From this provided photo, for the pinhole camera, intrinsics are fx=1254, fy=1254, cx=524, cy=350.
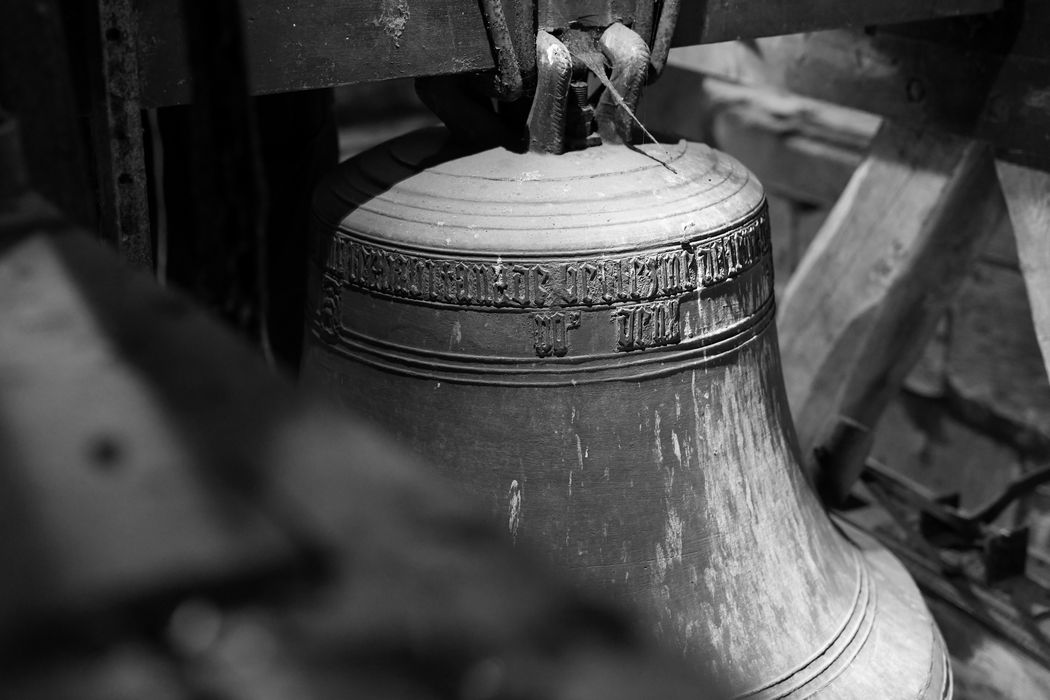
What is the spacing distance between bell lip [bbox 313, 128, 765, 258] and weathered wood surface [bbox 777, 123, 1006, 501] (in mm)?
640

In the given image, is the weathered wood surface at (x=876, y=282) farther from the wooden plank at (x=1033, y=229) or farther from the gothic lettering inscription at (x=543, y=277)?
the gothic lettering inscription at (x=543, y=277)

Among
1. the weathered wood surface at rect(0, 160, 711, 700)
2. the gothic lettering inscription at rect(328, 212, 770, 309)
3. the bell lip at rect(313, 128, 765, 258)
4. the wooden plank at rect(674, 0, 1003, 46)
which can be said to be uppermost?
the weathered wood surface at rect(0, 160, 711, 700)

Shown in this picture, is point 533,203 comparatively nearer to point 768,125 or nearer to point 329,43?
point 329,43

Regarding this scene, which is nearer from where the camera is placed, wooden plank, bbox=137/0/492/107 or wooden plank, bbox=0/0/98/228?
wooden plank, bbox=0/0/98/228

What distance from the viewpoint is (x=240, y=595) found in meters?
0.40

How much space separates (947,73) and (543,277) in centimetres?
87

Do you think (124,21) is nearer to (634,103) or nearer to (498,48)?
(498,48)

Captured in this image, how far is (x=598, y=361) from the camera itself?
3.98 feet

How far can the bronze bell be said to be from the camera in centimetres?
119

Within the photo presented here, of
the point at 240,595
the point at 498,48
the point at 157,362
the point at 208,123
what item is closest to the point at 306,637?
the point at 240,595

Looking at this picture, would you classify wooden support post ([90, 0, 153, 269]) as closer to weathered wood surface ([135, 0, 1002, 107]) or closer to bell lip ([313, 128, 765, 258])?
weathered wood surface ([135, 0, 1002, 107])

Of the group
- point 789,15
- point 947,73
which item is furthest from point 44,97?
point 947,73

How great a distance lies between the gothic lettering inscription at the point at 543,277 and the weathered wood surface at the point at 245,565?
0.68 m

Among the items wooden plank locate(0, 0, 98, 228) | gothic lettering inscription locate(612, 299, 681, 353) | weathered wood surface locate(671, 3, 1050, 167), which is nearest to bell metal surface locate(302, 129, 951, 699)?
gothic lettering inscription locate(612, 299, 681, 353)
